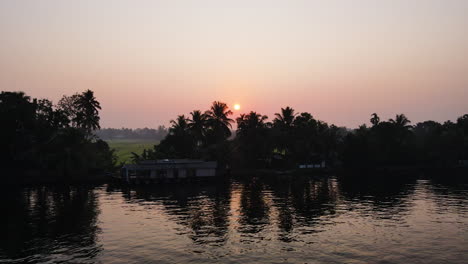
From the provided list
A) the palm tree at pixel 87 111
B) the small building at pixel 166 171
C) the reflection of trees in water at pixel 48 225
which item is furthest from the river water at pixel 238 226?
the palm tree at pixel 87 111

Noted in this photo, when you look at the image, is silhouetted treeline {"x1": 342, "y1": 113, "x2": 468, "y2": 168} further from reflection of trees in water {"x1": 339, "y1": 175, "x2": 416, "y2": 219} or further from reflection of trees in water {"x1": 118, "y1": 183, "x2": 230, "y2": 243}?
reflection of trees in water {"x1": 118, "y1": 183, "x2": 230, "y2": 243}

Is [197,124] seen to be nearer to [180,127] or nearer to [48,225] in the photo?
[180,127]

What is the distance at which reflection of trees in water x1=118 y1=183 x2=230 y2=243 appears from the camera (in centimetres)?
4184

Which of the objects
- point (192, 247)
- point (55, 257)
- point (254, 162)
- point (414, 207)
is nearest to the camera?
point (55, 257)

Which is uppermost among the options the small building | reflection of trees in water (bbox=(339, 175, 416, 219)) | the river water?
the small building

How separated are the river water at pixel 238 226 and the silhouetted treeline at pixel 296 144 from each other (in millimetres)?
47269

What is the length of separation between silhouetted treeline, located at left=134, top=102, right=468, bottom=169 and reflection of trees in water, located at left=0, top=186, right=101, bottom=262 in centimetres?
5005

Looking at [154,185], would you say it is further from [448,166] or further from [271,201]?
A: [448,166]

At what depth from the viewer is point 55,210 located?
182 ft

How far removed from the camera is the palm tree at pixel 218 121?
403 ft

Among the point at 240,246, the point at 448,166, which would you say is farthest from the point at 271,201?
the point at 448,166

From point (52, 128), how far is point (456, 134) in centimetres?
13807

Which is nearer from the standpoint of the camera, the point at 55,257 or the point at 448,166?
the point at 55,257

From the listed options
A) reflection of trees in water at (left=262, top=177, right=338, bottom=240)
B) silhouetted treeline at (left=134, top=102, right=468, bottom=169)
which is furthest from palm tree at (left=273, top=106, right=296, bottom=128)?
reflection of trees in water at (left=262, top=177, right=338, bottom=240)
